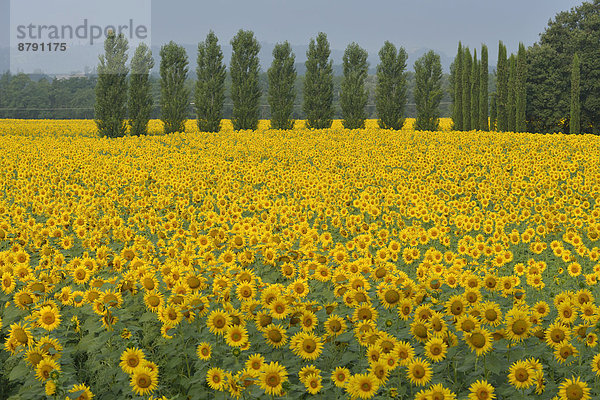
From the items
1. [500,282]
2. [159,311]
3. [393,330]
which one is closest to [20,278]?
[159,311]

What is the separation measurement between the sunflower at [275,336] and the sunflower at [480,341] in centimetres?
129

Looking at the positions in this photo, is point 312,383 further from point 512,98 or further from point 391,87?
point 391,87

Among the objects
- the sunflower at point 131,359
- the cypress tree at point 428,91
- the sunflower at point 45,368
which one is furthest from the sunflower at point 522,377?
the cypress tree at point 428,91

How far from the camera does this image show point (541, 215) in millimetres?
9523

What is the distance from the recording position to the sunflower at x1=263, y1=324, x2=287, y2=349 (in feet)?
12.9

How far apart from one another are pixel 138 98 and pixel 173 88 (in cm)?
358

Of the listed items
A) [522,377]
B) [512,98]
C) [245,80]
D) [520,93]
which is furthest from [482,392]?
[245,80]

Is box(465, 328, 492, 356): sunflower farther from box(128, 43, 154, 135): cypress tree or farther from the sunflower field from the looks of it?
box(128, 43, 154, 135): cypress tree

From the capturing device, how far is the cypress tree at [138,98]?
3797 centimetres

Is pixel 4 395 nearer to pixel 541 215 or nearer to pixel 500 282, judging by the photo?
pixel 500 282

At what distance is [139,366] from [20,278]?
196cm

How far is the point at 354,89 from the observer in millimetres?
41281

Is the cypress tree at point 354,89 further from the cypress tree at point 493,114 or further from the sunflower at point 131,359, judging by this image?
the sunflower at point 131,359

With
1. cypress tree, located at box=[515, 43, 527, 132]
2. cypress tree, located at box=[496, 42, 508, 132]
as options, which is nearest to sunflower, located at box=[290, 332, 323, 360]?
cypress tree, located at box=[515, 43, 527, 132]
